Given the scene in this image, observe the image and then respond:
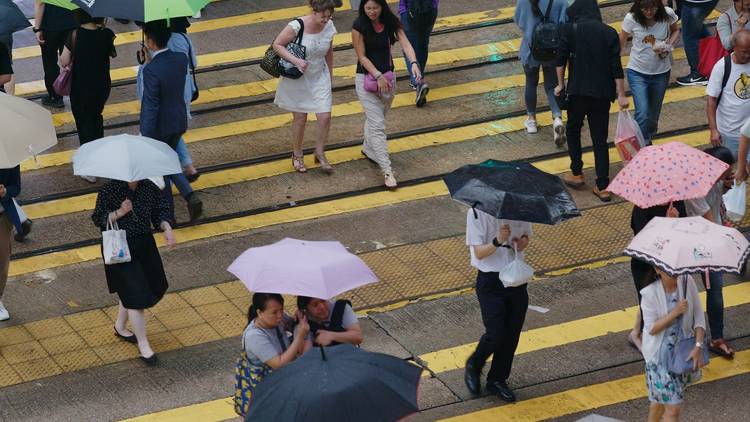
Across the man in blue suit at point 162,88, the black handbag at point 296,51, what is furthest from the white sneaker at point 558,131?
the man in blue suit at point 162,88

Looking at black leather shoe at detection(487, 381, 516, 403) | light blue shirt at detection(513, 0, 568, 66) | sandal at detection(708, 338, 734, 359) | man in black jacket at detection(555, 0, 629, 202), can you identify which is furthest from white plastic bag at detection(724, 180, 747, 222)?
light blue shirt at detection(513, 0, 568, 66)

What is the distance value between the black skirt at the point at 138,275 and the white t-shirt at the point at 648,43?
5219 millimetres

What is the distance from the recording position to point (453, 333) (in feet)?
33.7

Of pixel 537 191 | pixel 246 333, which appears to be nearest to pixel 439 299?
pixel 537 191

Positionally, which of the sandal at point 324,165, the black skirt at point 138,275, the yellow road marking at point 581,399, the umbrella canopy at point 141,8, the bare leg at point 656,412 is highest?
the umbrella canopy at point 141,8

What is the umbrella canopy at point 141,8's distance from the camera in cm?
1133

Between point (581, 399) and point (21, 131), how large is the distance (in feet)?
14.1

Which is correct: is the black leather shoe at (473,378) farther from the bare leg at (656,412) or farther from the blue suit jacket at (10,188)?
the blue suit jacket at (10,188)

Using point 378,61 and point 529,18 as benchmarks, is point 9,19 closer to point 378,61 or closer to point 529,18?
point 378,61

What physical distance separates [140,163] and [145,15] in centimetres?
237

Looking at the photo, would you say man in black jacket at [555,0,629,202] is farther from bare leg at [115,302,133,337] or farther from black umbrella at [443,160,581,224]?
bare leg at [115,302,133,337]

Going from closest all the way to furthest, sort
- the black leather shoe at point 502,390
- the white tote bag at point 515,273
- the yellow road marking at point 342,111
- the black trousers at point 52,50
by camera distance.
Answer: the white tote bag at point 515,273
the black leather shoe at point 502,390
the yellow road marking at point 342,111
the black trousers at point 52,50

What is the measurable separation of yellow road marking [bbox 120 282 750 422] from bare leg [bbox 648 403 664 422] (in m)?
0.72

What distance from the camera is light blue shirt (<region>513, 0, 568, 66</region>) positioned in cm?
1326
